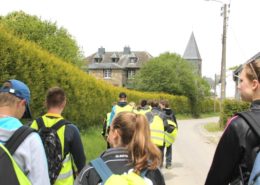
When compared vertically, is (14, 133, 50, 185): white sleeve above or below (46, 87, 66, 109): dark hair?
below

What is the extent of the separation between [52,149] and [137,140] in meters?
1.34

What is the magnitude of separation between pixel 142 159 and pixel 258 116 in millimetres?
968

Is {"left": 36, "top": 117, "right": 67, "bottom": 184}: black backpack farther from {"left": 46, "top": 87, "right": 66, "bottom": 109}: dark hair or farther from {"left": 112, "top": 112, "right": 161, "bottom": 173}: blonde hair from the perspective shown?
{"left": 112, "top": 112, "right": 161, "bottom": 173}: blonde hair

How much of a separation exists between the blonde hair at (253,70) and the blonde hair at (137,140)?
925 mm

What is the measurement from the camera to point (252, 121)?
9.07 ft

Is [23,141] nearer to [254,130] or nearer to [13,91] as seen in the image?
[13,91]

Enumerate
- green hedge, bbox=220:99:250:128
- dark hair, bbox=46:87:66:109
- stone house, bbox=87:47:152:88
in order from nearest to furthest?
dark hair, bbox=46:87:66:109, green hedge, bbox=220:99:250:128, stone house, bbox=87:47:152:88

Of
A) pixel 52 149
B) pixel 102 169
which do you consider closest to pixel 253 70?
pixel 102 169

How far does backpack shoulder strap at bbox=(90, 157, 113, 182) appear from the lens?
3.16m

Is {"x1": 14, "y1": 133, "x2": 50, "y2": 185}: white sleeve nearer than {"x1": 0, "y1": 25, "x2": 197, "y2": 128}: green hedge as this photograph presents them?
Yes

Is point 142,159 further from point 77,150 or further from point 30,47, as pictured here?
point 30,47

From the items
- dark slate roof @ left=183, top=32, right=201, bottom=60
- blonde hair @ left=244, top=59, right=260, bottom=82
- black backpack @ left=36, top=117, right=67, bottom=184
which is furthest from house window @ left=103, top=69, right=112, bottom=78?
blonde hair @ left=244, top=59, right=260, bottom=82

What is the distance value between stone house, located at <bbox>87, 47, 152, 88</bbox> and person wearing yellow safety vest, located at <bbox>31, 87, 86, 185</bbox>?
82.3 meters

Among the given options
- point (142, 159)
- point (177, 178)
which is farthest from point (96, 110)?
point (142, 159)
